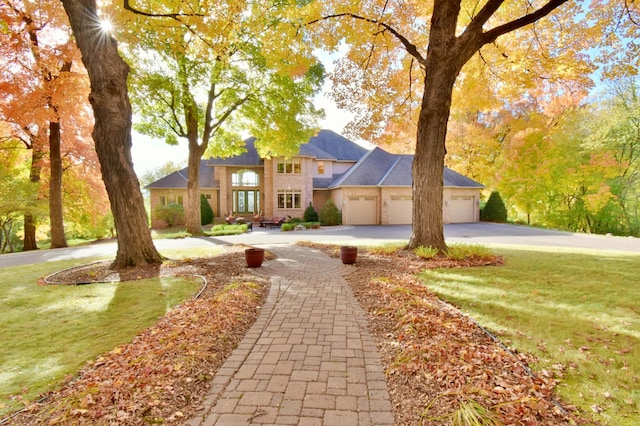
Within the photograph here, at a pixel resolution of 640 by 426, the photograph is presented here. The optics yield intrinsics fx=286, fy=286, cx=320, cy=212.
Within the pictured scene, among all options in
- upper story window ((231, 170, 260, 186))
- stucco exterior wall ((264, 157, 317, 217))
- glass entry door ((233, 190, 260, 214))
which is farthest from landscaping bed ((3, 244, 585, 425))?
upper story window ((231, 170, 260, 186))

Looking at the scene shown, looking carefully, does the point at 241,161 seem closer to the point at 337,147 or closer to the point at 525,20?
the point at 337,147

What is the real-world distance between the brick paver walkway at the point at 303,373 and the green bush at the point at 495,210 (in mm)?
22990

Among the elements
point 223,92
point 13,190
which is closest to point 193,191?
point 223,92

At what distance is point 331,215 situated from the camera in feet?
73.6

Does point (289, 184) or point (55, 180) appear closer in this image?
point (55, 180)

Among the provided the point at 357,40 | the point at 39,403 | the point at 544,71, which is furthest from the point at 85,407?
the point at 544,71

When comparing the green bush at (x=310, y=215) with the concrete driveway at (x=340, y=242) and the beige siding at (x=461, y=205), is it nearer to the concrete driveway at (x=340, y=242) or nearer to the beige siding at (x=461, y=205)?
the concrete driveway at (x=340, y=242)

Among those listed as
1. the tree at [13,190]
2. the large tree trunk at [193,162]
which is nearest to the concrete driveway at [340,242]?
the large tree trunk at [193,162]

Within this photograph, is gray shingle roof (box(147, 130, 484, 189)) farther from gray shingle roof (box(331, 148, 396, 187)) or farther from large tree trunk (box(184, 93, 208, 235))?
large tree trunk (box(184, 93, 208, 235))

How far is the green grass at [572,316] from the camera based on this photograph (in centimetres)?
265

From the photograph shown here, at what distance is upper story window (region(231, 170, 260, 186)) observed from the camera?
25969 mm

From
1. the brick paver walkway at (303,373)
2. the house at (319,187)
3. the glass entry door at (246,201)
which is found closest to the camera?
the brick paver walkway at (303,373)

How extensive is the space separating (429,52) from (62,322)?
10.4m

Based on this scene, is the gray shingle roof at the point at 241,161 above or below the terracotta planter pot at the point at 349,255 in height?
above
